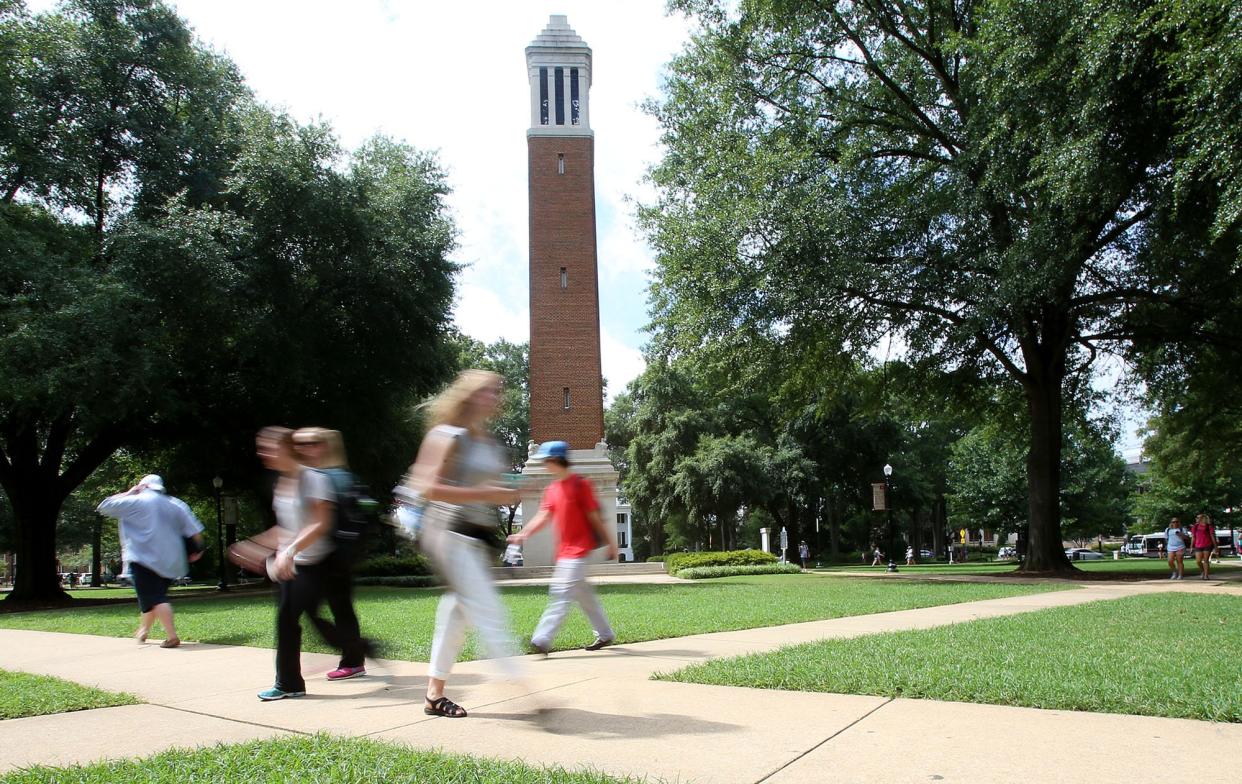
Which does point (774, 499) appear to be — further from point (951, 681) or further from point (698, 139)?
point (951, 681)

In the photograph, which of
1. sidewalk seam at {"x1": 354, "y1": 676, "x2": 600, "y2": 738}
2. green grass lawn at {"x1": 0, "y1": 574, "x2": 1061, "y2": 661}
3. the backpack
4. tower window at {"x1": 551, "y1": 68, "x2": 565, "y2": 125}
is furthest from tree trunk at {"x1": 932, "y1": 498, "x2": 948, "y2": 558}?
the backpack

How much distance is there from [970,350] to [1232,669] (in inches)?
831

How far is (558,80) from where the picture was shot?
127 ft

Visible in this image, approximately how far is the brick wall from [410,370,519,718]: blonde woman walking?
101ft

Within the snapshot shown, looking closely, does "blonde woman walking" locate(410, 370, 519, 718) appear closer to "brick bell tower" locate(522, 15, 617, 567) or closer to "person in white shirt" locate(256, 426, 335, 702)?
"person in white shirt" locate(256, 426, 335, 702)

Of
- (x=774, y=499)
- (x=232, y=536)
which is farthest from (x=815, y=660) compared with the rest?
(x=774, y=499)

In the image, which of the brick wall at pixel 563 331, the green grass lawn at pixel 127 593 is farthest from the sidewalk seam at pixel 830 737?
the brick wall at pixel 563 331

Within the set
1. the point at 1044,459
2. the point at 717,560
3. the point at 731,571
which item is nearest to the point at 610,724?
the point at 1044,459

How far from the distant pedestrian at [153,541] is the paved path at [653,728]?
206 centimetres

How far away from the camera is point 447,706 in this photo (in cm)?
465

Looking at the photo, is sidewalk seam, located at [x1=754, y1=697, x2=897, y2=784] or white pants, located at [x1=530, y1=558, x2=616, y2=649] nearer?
sidewalk seam, located at [x1=754, y1=697, x2=897, y2=784]

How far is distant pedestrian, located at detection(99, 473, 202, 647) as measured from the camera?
850cm

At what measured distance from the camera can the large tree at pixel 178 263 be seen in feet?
58.4

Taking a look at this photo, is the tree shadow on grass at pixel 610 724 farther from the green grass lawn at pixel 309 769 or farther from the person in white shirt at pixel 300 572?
the person in white shirt at pixel 300 572
